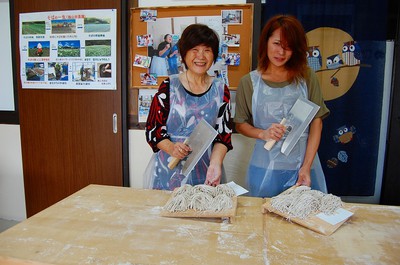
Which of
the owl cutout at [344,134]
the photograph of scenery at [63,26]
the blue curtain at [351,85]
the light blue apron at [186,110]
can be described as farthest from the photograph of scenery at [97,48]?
the owl cutout at [344,134]

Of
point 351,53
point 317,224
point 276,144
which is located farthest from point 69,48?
point 317,224

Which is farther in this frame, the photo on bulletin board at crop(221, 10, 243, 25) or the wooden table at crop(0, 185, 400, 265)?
the photo on bulletin board at crop(221, 10, 243, 25)

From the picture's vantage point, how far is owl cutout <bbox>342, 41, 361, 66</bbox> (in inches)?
78.2

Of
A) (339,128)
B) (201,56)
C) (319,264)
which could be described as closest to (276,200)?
(319,264)

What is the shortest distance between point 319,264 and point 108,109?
1936mm

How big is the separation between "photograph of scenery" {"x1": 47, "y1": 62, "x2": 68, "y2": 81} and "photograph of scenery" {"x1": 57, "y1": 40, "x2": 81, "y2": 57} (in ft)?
0.27

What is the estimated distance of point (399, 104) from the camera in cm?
202

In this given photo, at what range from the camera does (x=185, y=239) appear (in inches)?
35.8

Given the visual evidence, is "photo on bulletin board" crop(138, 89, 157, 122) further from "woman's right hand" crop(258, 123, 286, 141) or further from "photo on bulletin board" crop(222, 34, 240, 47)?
"woman's right hand" crop(258, 123, 286, 141)

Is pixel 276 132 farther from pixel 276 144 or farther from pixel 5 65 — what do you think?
pixel 5 65

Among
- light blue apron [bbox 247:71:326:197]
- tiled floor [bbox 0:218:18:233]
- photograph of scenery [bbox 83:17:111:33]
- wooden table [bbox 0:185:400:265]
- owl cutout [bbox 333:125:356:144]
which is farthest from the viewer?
tiled floor [bbox 0:218:18:233]

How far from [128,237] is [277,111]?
38.8 inches

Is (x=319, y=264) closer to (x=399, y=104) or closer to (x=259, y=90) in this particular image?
(x=259, y=90)

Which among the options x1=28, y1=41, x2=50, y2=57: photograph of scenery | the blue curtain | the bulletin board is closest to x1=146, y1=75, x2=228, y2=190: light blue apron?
the bulletin board
